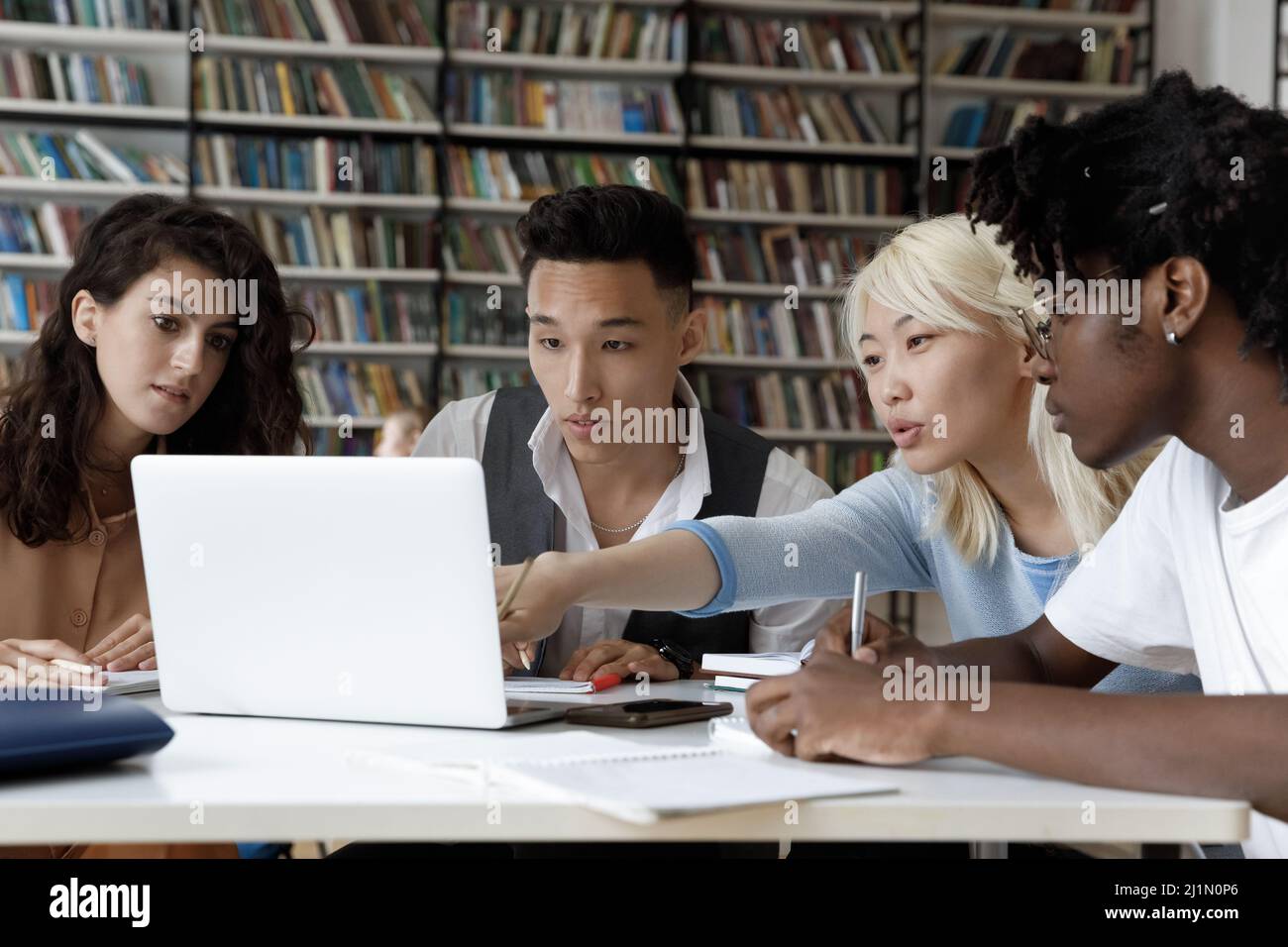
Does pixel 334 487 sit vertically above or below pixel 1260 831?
above

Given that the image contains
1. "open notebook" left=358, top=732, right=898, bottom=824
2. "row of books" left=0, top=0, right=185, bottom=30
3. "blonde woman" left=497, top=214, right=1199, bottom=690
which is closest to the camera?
"open notebook" left=358, top=732, right=898, bottom=824

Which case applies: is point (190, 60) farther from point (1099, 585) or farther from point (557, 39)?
point (1099, 585)

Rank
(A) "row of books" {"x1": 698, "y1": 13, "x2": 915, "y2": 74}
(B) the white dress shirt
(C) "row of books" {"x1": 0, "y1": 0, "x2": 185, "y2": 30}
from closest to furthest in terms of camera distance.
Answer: (B) the white dress shirt → (C) "row of books" {"x1": 0, "y1": 0, "x2": 185, "y2": 30} → (A) "row of books" {"x1": 698, "y1": 13, "x2": 915, "y2": 74}

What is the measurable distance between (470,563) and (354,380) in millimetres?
3870

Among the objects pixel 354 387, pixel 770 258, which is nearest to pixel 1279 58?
pixel 770 258

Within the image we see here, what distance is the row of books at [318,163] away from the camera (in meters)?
4.61

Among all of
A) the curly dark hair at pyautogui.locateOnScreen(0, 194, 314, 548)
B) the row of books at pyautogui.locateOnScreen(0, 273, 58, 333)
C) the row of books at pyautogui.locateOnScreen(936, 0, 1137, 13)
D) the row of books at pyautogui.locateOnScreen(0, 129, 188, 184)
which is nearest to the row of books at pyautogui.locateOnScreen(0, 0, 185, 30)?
the row of books at pyautogui.locateOnScreen(0, 129, 188, 184)

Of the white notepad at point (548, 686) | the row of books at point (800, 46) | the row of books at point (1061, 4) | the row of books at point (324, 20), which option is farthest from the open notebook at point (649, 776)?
the row of books at point (1061, 4)

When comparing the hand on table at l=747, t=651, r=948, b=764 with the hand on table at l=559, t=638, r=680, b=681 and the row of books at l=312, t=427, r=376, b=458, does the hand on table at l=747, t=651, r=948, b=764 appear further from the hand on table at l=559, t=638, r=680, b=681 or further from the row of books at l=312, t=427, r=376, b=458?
the row of books at l=312, t=427, r=376, b=458

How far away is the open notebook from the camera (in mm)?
788

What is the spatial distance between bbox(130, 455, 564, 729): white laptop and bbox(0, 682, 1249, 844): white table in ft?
0.60

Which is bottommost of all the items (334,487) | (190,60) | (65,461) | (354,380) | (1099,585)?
(1099,585)

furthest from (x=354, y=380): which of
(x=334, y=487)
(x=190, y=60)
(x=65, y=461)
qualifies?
→ (x=334, y=487)

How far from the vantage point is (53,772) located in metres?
0.89
